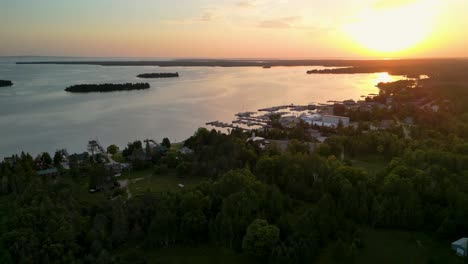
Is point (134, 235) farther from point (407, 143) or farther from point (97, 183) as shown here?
point (407, 143)

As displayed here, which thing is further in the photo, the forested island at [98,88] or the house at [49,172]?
the forested island at [98,88]

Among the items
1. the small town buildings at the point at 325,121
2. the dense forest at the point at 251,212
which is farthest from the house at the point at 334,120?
the dense forest at the point at 251,212

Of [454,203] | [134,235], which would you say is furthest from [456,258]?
[134,235]

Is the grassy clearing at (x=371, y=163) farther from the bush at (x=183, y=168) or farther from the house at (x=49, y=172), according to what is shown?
the house at (x=49, y=172)

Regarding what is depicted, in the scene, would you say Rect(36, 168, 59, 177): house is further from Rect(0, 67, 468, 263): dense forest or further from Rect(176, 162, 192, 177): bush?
Rect(176, 162, 192, 177): bush

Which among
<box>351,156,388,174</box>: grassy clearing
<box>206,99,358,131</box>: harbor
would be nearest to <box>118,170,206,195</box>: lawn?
<box>351,156,388,174</box>: grassy clearing

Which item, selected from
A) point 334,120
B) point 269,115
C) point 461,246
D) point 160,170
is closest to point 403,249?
point 461,246
